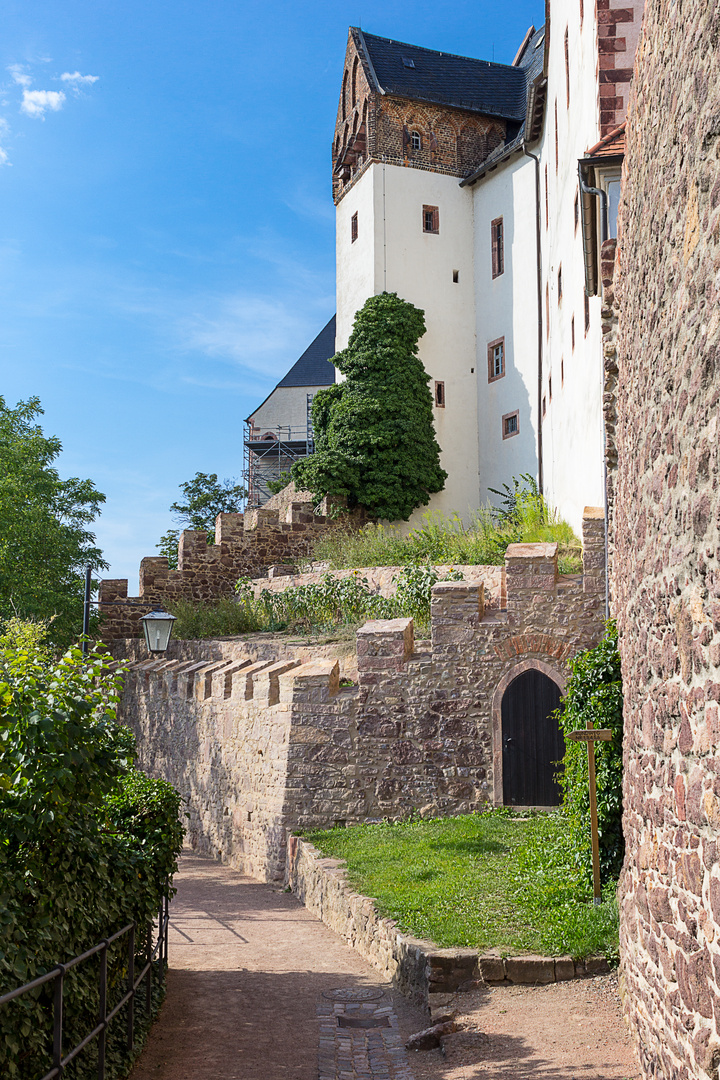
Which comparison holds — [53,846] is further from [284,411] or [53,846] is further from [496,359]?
[284,411]

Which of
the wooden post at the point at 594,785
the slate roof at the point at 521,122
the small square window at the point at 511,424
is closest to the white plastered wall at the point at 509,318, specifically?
the small square window at the point at 511,424

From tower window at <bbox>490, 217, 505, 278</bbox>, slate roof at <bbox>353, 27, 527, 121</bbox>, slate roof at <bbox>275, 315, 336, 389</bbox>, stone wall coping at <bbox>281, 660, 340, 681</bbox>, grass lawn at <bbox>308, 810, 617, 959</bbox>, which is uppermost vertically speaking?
slate roof at <bbox>353, 27, 527, 121</bbox>

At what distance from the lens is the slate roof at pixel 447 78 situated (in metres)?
24.3

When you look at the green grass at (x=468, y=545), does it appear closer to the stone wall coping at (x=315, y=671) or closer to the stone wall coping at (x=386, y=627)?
the stone wall coping at (x=386, y=627)

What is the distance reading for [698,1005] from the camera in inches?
139

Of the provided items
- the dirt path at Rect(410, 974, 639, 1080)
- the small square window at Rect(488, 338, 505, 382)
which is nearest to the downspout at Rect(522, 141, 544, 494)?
the small square window at Rect(488, 338, 505, 382)

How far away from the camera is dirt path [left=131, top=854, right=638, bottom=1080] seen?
215 inches

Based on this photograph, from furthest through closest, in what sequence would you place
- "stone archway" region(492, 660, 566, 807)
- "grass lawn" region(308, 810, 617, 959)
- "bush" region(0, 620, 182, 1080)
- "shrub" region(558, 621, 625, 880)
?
"stone archway" region(492, 660, 566, 807)
"shrub" region(558, 621, 625, 880)
"grass lawn" region(308, 810, 617, 959)
"bush" region(0, 620, 182, 1080)

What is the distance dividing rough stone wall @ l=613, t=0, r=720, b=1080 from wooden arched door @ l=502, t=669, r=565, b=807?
6142mm

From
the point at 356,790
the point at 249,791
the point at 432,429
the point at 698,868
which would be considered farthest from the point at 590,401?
the point at 432,429

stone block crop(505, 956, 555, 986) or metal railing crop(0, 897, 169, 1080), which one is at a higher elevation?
metal railing crop(0, 897, 169, 1080)

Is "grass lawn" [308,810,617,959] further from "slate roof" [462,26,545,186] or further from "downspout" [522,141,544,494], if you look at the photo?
"slate roof" [462,26,545,186]

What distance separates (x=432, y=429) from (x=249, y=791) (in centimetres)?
1265

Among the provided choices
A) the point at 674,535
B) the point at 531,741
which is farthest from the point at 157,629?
the point at 674,535
